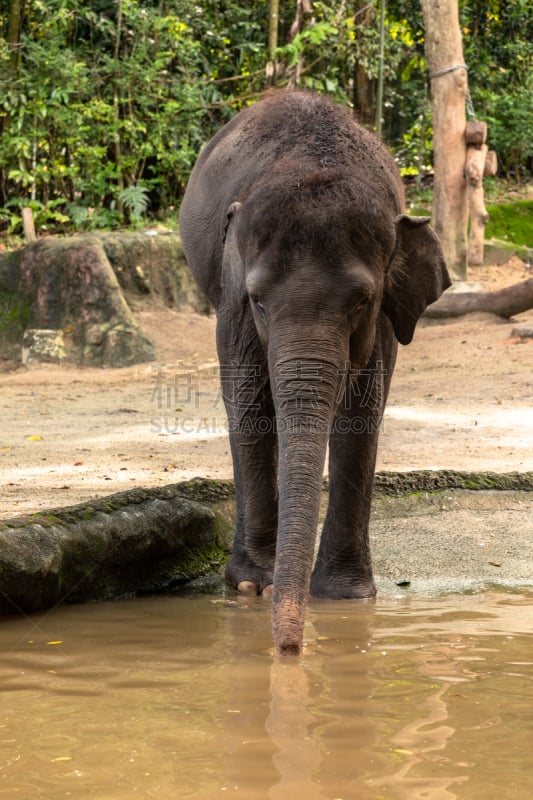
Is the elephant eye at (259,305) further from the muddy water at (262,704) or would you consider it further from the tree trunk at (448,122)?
the tree trunk at (448,122)

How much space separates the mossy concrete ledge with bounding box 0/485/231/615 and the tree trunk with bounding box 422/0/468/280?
30.0 feet

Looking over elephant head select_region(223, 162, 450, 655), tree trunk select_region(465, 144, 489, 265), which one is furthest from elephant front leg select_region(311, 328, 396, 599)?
tree trunk select_region(465, 144, 489, 265)

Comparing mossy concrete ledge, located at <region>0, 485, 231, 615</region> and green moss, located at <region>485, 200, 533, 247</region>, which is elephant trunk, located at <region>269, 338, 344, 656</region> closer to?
mossy concrete ledge, located at <region>0, 485, 231, 615</region>

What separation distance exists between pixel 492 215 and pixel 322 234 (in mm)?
14069

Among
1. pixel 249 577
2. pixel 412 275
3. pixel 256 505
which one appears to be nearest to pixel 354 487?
pixel 256 505

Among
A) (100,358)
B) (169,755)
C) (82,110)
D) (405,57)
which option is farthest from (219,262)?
(405,57)

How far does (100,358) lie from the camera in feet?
39.0

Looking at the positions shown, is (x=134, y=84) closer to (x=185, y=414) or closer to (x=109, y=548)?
(x=185, y=414)

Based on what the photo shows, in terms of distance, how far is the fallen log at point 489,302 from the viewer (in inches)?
483

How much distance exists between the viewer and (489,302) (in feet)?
42.0

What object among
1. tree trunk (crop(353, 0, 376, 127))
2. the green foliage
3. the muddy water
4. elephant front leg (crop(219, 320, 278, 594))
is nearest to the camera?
the muddy water

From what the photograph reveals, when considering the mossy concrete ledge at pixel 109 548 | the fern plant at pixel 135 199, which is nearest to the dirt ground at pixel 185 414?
the mossy concrete ledge at pixel 109 548

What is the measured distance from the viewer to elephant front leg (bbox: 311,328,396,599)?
4.51 m

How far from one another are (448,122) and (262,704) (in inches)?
445
